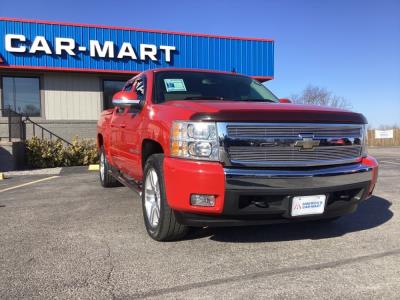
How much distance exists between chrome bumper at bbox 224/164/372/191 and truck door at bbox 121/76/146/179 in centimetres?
161

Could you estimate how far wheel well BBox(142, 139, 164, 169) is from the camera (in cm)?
423

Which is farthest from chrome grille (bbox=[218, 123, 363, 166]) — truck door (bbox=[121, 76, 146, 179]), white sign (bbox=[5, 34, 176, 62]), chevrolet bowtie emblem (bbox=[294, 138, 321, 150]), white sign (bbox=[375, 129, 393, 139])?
white sign (bbox=[375, 129, 393, 139])

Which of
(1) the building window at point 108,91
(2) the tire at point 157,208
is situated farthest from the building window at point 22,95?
(2) the tire at point 157,208

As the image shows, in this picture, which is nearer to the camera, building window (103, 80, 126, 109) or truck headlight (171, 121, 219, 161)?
truck headlight (171, 121, 219, 161)

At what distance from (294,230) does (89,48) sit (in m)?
12.1

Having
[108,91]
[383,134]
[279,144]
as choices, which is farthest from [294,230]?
[383,134]

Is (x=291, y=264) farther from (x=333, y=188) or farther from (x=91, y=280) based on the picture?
(x=91, y=280)

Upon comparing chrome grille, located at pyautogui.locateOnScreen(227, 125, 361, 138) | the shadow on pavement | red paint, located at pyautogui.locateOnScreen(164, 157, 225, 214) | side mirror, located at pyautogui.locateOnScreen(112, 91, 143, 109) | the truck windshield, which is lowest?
the shadow on pavement

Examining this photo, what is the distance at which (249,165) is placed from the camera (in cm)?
343

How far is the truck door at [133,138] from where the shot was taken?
15.4 ft

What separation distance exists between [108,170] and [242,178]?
4.40 meters

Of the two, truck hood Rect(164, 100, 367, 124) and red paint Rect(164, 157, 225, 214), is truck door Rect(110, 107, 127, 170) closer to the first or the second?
truck hood Rect(164, 100, 367, 124)

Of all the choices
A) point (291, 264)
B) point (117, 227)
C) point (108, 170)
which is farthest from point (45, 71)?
point (291, 264)

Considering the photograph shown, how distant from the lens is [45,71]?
1427 centimetres
